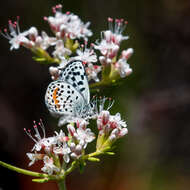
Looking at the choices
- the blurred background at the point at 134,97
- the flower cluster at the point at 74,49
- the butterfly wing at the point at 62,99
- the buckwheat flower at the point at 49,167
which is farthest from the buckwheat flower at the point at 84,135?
the blurred background at the point at 134,97

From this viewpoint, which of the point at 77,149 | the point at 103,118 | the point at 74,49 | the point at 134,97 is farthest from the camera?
the point at 134,97

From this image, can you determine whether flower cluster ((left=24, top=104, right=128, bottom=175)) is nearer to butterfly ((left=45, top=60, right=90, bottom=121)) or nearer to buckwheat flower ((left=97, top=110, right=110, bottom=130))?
buckwheat flower ((left=97, top=110, right=110, bottom=130))

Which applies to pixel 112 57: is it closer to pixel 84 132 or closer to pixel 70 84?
pixel 70 84

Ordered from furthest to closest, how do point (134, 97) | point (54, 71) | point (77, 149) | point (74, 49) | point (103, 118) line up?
point (134, 97)
point (74, 49)
point (54, 71)
point (103, 118)
point (77, 149)

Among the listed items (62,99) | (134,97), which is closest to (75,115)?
(62,99)

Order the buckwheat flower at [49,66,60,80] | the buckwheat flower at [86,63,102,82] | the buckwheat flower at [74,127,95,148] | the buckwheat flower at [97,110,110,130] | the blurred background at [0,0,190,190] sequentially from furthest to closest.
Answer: the blurred background at [0,0,190,190] < the buckwheat flower at [86,63,102,82] < the buckwheat flower at [49,66,60,80] < the buckwheat flower at [97,110,110,130] < the buckwheat flower at [74,127,95,148]

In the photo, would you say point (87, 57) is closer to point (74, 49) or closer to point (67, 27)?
point (74, 49)

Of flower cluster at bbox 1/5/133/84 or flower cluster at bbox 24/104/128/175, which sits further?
flower cluster at bbox 1/5/133/84

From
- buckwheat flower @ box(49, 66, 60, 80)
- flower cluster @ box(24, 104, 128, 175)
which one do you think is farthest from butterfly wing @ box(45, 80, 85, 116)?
buckwheat flower @ box(49, 66, 60, 80)
